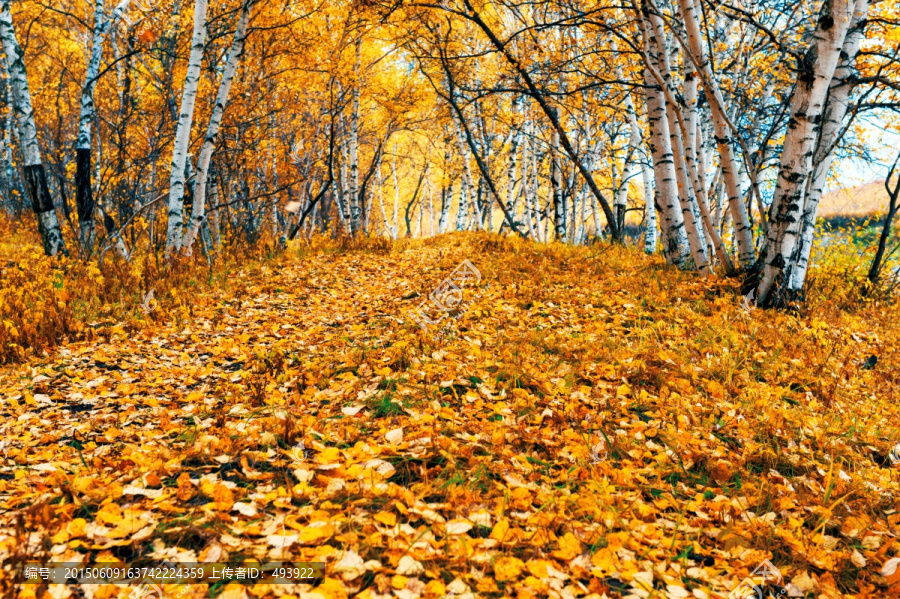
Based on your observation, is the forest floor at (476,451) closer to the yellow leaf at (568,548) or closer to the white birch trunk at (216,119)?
the yellow leaf at (568,548)

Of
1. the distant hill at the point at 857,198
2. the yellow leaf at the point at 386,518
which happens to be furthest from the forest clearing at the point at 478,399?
the distant hill at the point at 857,198

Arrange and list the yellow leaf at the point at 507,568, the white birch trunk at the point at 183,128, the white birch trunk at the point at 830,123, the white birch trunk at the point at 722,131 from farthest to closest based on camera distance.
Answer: the white birch trunk at the point at 183,128 < the white birch trunk at the point at 830,123 < the white birch trunk at the point at 722,131 < the yellow leaf at the point at 507,568

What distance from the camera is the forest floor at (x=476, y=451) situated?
201cm

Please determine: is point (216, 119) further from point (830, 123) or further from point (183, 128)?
point (830, 123)

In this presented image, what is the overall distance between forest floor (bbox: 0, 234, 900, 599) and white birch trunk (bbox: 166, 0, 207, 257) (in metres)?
2.52

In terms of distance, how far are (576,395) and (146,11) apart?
32.8ft

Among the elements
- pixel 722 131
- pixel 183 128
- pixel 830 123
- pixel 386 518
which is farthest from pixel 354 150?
pixel 386 518

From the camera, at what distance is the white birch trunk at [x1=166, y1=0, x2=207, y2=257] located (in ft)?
23.5

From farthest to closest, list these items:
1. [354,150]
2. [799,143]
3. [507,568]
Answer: [354,150] < [799,143] < [507,568]

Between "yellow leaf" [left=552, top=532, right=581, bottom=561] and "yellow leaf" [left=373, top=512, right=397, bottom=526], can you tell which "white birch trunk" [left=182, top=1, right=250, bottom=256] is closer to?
"yellow leaf" [left=373, top=512, right=397, bottom=526]

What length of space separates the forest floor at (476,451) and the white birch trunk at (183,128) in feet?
8.25

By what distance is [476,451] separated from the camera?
290 centimetres

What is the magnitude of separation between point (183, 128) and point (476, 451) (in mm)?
6895

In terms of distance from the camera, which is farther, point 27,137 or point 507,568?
point 27,137
